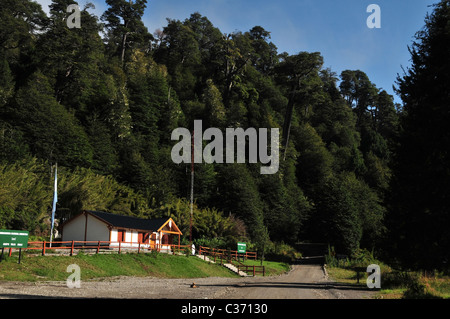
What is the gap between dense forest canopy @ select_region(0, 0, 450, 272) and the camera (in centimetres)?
4591

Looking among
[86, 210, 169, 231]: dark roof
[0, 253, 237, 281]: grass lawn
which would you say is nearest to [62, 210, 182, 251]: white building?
[86, 210, 169, 231]: dark roof

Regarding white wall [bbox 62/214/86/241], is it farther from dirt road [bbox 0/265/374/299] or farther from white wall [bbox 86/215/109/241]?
dirt road [bbox 0/265/374/299]

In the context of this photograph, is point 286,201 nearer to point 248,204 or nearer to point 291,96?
point 248,204

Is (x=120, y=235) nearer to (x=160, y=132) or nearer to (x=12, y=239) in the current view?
(x=12, y=239)

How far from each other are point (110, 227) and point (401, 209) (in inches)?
1118

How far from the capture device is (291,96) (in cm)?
8431

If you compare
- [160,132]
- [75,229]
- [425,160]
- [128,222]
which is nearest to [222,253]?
[128,222]

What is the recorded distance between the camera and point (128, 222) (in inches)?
1714

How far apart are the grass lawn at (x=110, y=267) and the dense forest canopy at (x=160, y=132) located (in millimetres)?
12903

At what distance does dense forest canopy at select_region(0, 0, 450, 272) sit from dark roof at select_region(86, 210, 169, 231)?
5.49m

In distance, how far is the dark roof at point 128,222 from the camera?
4033cm

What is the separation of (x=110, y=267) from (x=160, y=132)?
46014mm

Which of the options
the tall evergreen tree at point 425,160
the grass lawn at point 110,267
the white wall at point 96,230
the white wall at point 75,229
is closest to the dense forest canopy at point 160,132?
the tall evergreen tree at point 425,160
